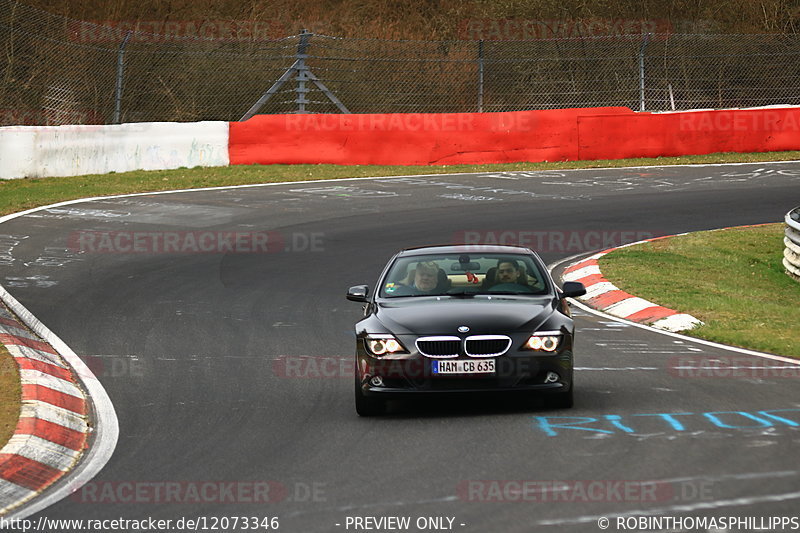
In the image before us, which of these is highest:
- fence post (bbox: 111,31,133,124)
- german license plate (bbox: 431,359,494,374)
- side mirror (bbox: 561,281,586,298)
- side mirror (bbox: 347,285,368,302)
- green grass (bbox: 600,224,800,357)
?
fence post (bbox: 111,31,133,124)

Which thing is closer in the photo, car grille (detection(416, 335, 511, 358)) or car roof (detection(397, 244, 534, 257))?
car grille (detection(416, 335, 511, 358))

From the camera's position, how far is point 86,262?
1780cm

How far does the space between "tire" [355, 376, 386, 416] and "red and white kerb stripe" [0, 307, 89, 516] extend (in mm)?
1981

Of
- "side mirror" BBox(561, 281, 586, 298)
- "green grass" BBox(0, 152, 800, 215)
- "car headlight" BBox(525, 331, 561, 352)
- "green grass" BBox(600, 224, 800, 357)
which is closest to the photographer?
"car headlight" BBox(525, 331, 561, 352)

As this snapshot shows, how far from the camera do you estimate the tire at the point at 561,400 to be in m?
9.36

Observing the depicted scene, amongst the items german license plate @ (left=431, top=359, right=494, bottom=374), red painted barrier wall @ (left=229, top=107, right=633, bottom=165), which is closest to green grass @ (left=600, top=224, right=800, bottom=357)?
german license plate @ (left=431, top=359, right=494, bottom=374)

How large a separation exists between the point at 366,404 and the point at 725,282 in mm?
8912

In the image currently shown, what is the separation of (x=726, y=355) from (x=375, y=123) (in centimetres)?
1771

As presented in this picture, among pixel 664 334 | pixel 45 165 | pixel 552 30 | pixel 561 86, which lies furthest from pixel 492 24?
pixel 664 334

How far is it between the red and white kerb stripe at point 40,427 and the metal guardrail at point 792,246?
10.3 metres

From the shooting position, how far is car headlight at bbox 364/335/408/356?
935cm

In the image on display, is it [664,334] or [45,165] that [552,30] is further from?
[664,334]

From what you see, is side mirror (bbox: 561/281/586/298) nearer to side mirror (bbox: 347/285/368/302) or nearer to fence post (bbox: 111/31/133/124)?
side mirror (bbox: 347/285/368/302)

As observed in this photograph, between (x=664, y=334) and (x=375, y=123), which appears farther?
(x=375, y=123)
